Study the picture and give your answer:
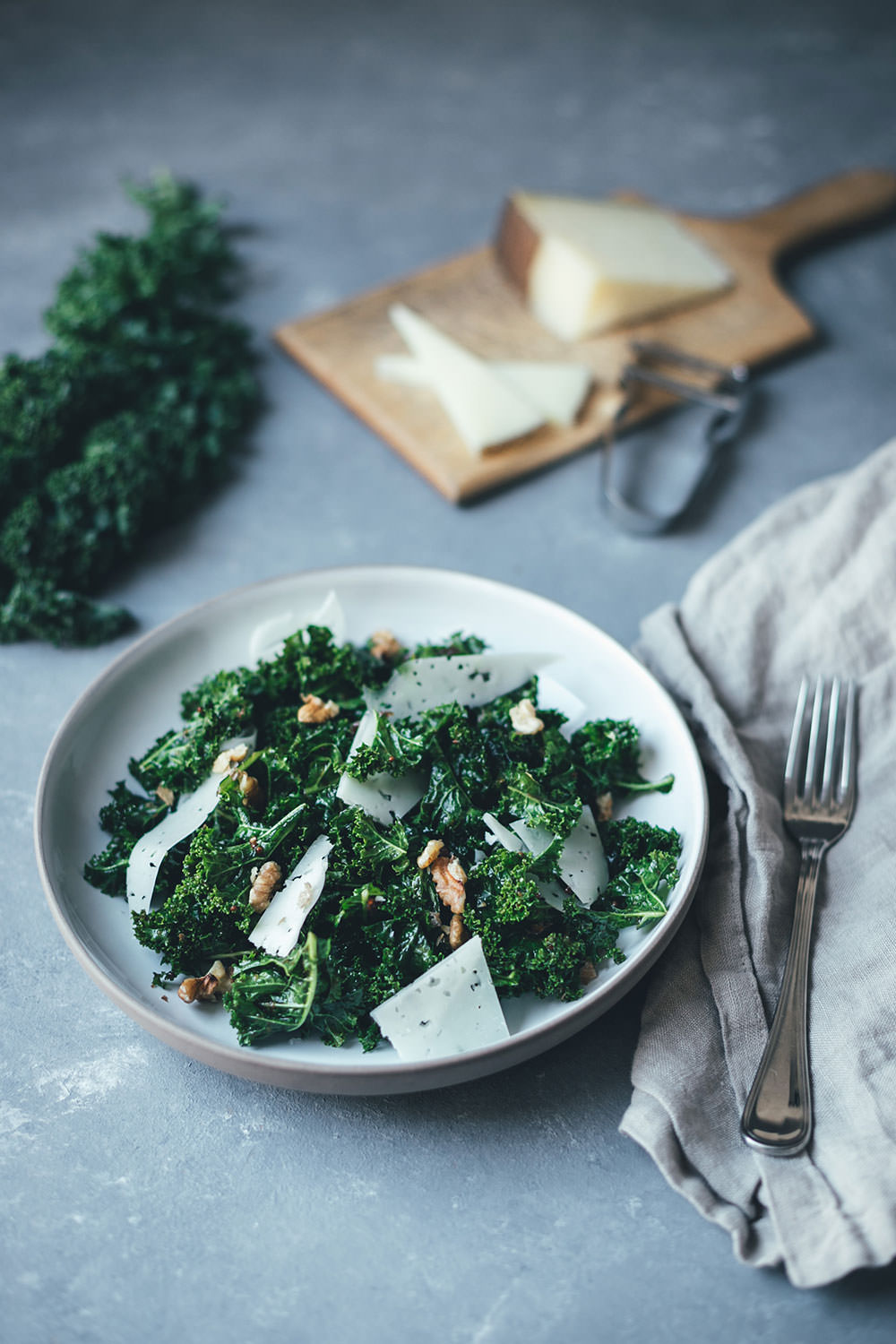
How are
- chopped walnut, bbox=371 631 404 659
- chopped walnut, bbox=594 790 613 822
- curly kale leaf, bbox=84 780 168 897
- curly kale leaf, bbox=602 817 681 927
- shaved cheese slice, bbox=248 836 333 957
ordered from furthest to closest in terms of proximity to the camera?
chopped walnut, bbox=371 631 404 659
chopped walnut, bbox=594 790 613 822
curly kale leaf, bbox=84 780 168 897
curly kale leaf, bbox=602 817 681 927
shaved cheese slice, bbox=248 836 333 957

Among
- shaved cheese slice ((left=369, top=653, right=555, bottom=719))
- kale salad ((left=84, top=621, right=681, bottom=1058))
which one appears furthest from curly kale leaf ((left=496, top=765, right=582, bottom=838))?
shaved cheese slice ((left=369, top=653, right=555, bottom=719))

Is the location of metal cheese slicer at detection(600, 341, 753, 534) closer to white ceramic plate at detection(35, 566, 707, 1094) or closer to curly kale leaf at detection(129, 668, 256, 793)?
white ceramic plate at detection(35, 566, 707, 1094)

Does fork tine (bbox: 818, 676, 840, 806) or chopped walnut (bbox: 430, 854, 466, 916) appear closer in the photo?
chopped walnut (bbox: 430, 854, 466, 916)

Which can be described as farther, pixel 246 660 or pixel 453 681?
pixel 246 660

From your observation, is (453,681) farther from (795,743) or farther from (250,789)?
(795,743)

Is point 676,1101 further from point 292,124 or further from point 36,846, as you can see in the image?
point 292,124

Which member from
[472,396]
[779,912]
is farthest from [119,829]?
[472,396]

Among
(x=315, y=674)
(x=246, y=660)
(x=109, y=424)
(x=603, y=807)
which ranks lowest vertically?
(x=603, y=807)
